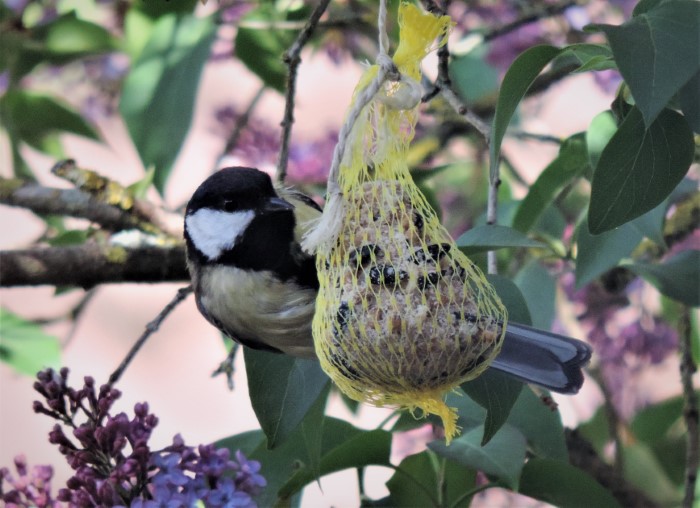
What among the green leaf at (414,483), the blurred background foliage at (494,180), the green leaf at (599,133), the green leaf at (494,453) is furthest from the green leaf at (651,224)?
the green leaf at (414,483)

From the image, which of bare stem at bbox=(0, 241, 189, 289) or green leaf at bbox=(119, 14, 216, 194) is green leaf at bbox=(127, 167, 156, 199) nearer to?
green leaf at bbox=(119, 14, 216, 194)

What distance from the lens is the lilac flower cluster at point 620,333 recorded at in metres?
2.47

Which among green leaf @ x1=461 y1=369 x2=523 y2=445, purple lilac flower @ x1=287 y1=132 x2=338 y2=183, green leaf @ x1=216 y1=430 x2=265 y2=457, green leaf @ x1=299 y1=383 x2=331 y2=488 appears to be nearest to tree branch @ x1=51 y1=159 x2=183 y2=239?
purple lilac flower @ x1=287 y1=132 x2=338 y2=183

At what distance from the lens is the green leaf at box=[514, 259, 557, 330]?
1734mm

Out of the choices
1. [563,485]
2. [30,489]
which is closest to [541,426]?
[563,485]

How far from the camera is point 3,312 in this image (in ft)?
6.82

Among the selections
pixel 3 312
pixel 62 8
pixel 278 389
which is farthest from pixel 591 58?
pixel 62 8

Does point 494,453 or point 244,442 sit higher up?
point 494,453

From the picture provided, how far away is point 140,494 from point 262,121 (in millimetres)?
1466

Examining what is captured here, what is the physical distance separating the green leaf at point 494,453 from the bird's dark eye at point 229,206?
0.52 m

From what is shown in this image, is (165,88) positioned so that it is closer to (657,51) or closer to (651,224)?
(651,224)

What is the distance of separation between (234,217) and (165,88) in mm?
532

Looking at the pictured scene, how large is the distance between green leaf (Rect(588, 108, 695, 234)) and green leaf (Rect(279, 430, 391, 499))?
50cm

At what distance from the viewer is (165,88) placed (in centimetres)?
206
